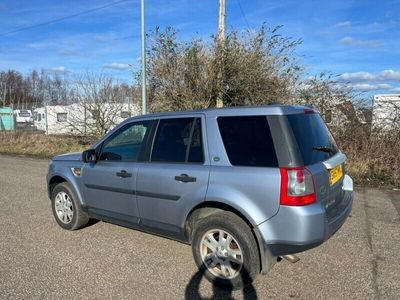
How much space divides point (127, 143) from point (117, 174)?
18.1 inches

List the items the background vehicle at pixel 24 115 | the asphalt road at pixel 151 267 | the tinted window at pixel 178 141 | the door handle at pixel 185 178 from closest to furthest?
the asphalt road at pixel 151 267, the door handle at pixel 185 178, the tinted window at pixel 178 141, the background vehicle at pixel 24 115

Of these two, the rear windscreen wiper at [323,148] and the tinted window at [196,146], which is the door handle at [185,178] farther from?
the rear windscreen wiper at [323,148]

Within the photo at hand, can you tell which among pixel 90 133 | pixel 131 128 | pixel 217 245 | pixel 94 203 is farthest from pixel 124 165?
pixel 90 133

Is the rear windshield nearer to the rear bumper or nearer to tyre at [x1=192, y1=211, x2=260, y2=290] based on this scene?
the rear bumper

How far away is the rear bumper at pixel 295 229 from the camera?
3.68m

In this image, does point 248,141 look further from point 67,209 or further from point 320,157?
point 67,209

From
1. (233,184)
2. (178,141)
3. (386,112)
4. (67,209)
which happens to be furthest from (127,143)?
(386,112)

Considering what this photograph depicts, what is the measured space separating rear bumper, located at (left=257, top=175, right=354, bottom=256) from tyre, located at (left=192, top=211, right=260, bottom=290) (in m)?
0.18

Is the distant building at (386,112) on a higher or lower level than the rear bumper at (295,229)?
higher

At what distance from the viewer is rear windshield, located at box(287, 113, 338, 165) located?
12.8 ft

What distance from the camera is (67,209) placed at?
5.96m

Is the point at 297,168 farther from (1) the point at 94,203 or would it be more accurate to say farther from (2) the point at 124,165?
(1) the point at 94,203

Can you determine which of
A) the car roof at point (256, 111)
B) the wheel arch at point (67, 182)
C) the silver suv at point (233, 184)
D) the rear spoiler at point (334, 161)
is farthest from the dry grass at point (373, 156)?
the wheel arch at point (67, 182)

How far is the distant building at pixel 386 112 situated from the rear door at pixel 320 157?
703 centimetres
